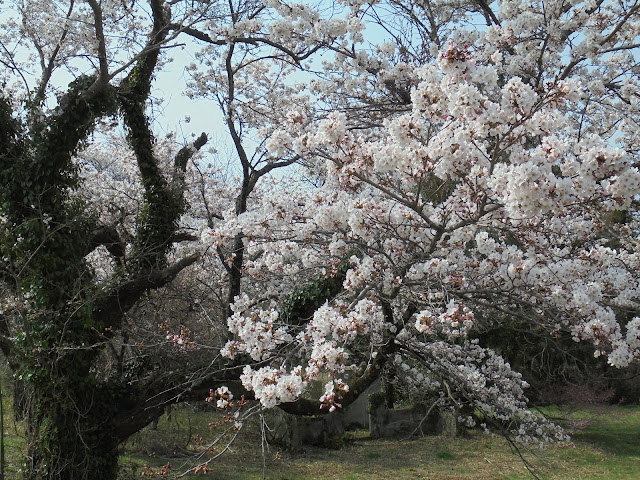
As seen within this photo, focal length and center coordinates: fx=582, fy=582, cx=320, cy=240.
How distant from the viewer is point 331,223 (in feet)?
12.3

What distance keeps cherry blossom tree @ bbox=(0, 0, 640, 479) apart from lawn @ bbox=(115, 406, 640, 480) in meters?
1.08

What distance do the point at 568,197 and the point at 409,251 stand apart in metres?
1.72

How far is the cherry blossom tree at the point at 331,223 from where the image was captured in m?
2.97

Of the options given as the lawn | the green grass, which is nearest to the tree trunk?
the green grass

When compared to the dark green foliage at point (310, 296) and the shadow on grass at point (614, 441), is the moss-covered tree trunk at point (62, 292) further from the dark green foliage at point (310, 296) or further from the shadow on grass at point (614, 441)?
the shadow on grass at point (614, 441)

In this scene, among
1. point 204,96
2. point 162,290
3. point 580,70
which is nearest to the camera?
point 580,70

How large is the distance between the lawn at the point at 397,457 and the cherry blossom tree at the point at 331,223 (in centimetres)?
108

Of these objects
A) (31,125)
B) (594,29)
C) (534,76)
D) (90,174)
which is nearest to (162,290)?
(31,125)

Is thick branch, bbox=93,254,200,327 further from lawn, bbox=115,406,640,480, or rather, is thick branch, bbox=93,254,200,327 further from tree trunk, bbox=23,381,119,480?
lawn, bbox=115,406,640,480

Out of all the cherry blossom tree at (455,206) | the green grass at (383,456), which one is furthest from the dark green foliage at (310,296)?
the green grass at (383,456)

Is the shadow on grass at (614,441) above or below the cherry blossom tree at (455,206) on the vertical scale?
below

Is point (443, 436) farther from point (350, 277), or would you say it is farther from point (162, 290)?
point (350, 277)

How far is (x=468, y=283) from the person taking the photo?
412 centimetres

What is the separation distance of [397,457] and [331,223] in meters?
5.59
